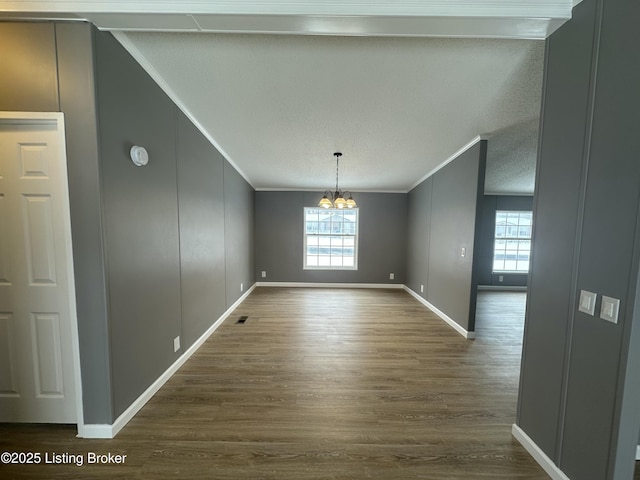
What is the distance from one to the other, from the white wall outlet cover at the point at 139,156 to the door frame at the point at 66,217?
342 mm

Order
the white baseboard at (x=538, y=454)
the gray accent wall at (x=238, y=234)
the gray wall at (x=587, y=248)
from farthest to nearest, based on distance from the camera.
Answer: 1. the gray accent wall at (x=238, y=234)
2. the white baseboard at (x=538, y=454)
3. the gray wall at (x=587, y=248)

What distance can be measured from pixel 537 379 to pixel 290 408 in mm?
1749

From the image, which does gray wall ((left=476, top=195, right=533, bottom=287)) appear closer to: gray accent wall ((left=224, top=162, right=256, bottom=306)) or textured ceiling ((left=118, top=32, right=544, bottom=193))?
textured ceiling ((left=118, top=32, right=544, bottom=193))

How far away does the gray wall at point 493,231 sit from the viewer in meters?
6.13

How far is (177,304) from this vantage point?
233 cm

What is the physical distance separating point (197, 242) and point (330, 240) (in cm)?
381

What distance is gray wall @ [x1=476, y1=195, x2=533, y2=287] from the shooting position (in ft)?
20.1

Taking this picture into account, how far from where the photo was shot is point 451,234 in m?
3.74

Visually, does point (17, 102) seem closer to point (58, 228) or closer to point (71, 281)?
point (58, 228)

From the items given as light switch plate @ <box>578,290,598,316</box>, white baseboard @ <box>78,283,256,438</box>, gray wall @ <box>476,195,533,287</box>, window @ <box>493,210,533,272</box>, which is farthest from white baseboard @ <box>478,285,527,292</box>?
white baseboard @ <box>78,283,256,438</box>

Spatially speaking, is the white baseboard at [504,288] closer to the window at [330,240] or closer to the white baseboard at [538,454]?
the window at [330,240]

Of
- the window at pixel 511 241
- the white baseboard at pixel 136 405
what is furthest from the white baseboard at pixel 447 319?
the white baseboard at pixel 136 405

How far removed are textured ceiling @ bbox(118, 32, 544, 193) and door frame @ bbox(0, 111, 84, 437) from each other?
772mm

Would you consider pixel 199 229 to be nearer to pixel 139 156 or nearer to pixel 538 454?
pixel 139 156
